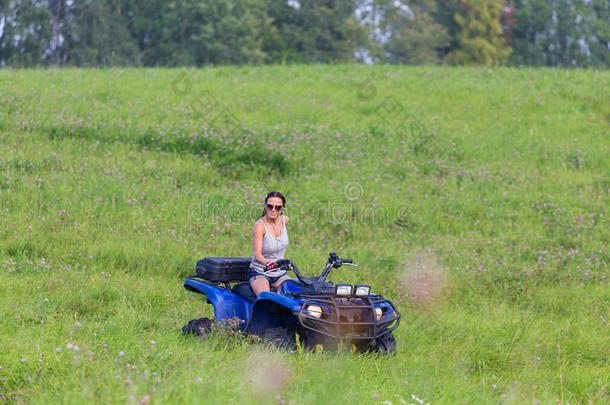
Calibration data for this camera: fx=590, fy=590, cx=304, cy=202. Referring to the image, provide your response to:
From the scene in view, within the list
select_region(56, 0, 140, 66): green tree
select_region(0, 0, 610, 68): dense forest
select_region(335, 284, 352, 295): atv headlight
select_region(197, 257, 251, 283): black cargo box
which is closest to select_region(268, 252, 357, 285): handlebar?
select_region(335, 284, 352, 295): atv headlight

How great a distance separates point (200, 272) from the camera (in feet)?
23.1

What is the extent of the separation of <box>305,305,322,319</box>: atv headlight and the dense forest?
118 feet

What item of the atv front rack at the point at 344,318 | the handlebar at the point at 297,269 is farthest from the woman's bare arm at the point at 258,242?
the atv front rack at the point at 344,318

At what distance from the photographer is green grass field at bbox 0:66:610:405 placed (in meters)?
5.11

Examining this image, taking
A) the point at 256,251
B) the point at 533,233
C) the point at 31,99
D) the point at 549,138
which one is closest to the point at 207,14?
the point at 31,99

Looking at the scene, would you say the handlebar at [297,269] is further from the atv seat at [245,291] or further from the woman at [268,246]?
the atv seat at [245,291]

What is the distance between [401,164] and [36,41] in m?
35.4

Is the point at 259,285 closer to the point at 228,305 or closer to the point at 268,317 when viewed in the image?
the point at 268,317

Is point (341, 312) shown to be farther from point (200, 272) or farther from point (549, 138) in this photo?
point (549, 138)

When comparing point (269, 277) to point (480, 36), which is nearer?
point (269, 277)

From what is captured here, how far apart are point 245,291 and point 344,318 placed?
155cm

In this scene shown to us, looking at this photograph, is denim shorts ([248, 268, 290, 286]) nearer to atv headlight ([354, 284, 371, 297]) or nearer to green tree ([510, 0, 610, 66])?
atv headlight ([354, 284, 371, 297])

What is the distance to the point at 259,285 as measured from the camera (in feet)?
20.9

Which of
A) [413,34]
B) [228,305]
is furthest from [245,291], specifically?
[413,34]
